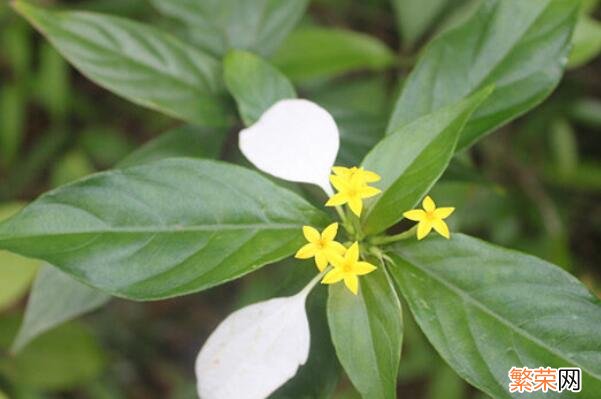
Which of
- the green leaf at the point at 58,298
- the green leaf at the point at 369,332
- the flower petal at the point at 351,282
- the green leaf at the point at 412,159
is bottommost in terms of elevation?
the green leaf at the point at 58,298

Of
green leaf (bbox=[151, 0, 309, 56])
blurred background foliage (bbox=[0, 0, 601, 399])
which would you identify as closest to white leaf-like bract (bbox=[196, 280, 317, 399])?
green leaf (bbox=[151, 0, 309, 56])

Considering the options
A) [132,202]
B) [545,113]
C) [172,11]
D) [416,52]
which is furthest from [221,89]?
[545,113]

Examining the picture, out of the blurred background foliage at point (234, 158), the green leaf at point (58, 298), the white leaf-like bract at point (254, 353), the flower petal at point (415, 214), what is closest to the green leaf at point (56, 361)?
the blurred background foliage at point (234, 158)

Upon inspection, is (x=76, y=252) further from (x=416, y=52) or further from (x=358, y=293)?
(x=416, y=52)

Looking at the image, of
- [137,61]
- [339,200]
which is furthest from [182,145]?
[339,200]

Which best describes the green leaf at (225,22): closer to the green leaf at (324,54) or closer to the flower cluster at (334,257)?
the green leaf at (324,54)

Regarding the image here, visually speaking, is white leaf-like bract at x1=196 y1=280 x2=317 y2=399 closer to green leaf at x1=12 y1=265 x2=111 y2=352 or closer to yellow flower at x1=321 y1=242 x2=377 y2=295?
yellow flower at x1=321 y1=242 x2=377 y2=295

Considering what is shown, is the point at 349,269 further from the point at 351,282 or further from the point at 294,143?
the point at 294,143
